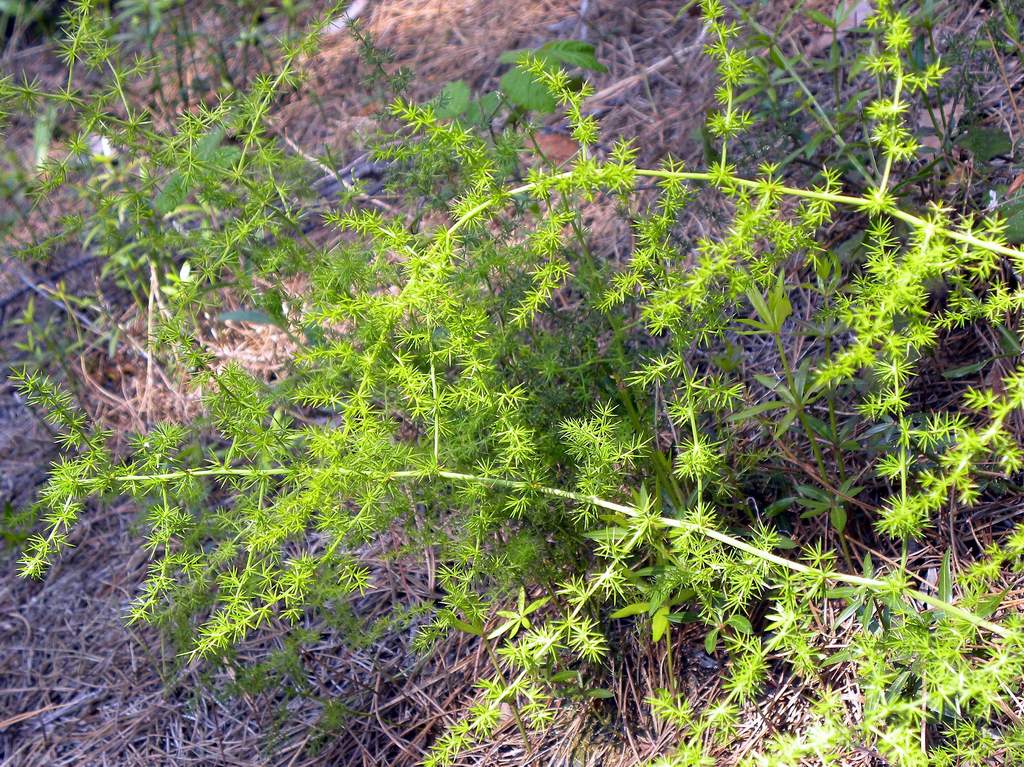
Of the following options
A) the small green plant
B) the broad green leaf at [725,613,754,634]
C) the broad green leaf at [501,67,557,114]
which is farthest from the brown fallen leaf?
the broad green leaf at [725,613,754,634]

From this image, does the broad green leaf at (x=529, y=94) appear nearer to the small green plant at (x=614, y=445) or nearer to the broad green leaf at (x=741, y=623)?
the small green plant at (x=614, y=445)

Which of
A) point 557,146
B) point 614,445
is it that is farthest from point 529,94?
point 614,445

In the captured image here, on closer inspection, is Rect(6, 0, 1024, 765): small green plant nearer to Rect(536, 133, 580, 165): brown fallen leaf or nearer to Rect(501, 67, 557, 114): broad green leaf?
Rect(501, 67, 557, 114): broad green leaf

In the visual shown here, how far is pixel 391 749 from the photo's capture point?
244 cm

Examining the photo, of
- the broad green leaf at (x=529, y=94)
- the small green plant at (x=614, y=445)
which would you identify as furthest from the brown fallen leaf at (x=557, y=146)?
the small green plant at (x=614, y=445)

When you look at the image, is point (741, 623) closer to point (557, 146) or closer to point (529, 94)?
point (529, 94)

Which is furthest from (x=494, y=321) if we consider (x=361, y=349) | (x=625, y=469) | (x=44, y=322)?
(x=44, y=322)

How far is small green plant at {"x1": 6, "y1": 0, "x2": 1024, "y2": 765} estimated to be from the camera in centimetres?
166

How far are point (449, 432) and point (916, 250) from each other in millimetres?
959

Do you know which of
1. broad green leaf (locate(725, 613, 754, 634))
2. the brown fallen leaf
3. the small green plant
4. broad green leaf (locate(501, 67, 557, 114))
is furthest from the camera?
the brown fallen leaf

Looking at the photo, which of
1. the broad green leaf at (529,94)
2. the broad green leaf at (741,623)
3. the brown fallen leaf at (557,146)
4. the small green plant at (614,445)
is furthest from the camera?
the brown fallen leaf at (557,146)

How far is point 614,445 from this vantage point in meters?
1.95

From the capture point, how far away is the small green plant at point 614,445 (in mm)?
1660

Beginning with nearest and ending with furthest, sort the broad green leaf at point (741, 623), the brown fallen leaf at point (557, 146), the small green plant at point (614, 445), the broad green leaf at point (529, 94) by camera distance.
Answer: the small green plant at point (614, 445) → the broad green leaf at point (741, 623) → the broad green leaf at point (529, 94) → the brown fallen leaf at point (557, 146)
